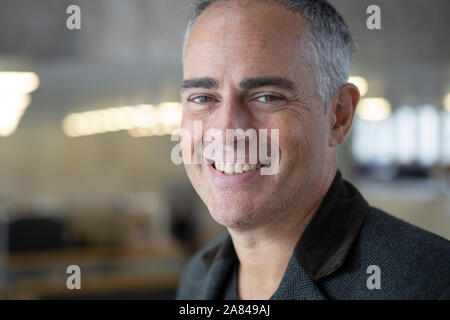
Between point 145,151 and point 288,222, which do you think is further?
point 145,151

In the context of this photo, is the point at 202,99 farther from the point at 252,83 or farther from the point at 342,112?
the point at 342,112

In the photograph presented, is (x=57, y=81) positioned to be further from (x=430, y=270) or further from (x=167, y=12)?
(x=430, y=270)

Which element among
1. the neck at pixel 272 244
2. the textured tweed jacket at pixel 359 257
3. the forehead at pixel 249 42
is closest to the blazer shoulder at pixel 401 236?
the textured tweed jacket at pixel 359 257

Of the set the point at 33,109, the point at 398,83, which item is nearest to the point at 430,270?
the point at 398,83

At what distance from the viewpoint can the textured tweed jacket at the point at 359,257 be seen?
0.84m

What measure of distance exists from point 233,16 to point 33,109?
314 inches

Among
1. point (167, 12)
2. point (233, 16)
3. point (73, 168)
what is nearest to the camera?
point (233, 16)

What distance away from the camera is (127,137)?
32.1ft

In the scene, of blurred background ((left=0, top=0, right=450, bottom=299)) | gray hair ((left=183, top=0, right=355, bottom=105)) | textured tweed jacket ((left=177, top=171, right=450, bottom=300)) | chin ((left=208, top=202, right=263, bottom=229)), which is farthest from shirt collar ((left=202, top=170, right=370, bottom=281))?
blurred background ((left=0, top=0, right=450, bottom=299))

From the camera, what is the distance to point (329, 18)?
3.48 ft

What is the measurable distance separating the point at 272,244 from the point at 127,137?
9002 mm

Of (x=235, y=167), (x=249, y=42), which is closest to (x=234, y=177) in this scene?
(x=235, y=167)

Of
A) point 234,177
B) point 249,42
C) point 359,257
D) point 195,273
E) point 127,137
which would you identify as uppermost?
point 127,137

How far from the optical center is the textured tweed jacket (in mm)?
843
